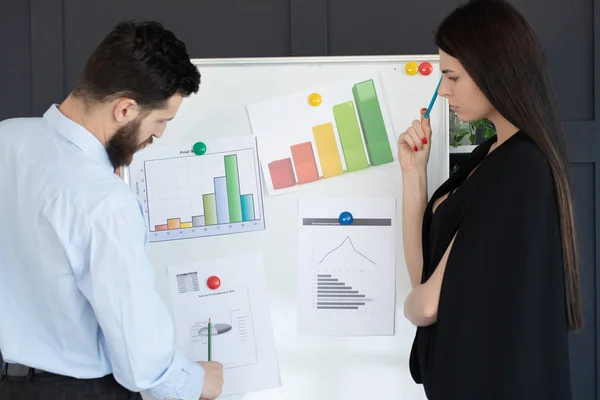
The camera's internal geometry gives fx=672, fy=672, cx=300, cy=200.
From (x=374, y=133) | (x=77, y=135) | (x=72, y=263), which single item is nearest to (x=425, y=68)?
(x=374, y=133)

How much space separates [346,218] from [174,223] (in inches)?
19.5

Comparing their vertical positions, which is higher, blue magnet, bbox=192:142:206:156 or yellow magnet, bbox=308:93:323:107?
yellow magnet, bbox=308:93:323:107

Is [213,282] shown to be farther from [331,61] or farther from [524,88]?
[524,88]

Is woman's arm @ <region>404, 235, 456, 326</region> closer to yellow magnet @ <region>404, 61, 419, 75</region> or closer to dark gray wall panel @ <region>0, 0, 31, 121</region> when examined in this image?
yellow magnet @ <region>404, 61, 419, 75</region>

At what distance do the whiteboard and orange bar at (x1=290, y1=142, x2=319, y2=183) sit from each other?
0.13 feet

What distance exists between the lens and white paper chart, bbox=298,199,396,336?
194cm

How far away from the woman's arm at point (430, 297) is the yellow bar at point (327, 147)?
56 cm

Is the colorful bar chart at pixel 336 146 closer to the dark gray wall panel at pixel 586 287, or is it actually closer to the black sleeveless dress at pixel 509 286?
the black sleeveless dress at pixel 509 286

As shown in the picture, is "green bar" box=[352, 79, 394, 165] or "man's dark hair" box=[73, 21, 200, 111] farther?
"green bar" box=[352, 79, 394, 165]

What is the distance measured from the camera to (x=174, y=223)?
6.37 ft

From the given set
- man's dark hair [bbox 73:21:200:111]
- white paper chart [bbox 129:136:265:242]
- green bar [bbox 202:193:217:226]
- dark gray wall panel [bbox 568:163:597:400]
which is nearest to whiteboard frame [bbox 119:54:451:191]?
white paper chart [bbox 129:136:265:242]

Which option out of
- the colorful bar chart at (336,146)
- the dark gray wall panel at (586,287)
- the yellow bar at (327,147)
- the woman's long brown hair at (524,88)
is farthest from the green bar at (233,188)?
the dark gray wall panel at (586,287)

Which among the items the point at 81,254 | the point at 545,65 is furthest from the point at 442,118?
the point at 81,254

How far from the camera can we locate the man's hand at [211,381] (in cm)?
144
